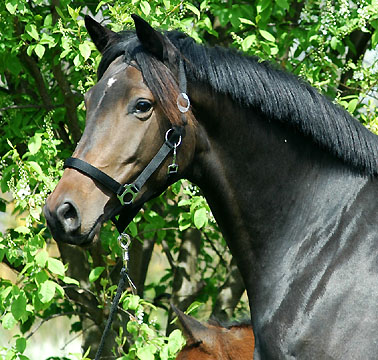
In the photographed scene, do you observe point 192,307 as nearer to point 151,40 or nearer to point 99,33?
point 99,33

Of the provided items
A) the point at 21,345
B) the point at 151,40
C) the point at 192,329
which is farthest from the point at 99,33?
the point at 21,345

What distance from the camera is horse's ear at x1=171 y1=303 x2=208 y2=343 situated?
4102 mm

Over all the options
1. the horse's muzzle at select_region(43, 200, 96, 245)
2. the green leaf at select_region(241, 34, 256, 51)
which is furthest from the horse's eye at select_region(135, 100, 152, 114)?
the green leaf at select_region(241, 34, 256, 51)

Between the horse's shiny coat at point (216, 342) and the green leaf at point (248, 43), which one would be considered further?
the green leaf at point (248, 43)

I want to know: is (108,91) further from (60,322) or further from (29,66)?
(60,322)

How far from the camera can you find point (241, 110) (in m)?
2.95

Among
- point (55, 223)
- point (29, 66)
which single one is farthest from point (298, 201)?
point (29, 66)

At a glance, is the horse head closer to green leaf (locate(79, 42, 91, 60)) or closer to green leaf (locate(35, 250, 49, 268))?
green leaf (locate(79, 42, 91, 60))

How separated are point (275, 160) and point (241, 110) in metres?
0.25

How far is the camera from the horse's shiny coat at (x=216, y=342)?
13.3ft

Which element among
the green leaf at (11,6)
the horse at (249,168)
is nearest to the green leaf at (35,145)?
the green leaf at (11,6)

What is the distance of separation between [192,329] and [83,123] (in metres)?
1.83

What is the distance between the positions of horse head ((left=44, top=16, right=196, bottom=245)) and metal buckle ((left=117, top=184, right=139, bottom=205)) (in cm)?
2

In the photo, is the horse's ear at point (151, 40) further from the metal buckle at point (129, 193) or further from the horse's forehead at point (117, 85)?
the metal buckle at point (129, 193)
